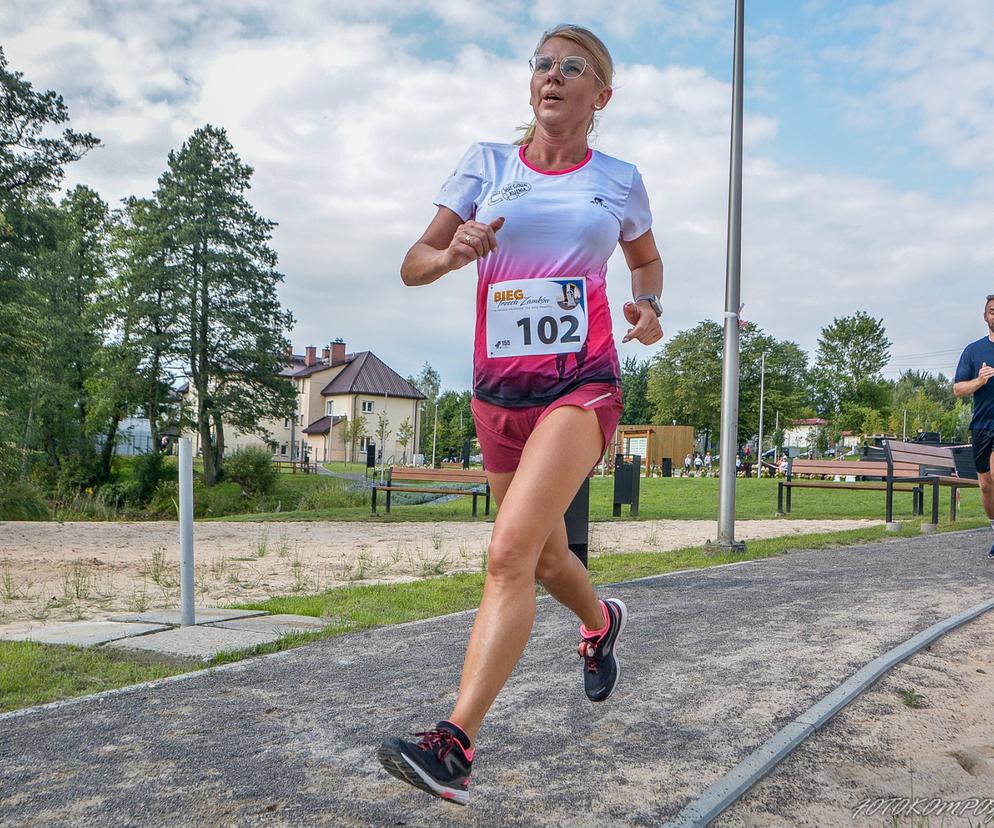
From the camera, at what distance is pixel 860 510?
→ 17609 millimetres

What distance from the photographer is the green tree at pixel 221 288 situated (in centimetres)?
3888

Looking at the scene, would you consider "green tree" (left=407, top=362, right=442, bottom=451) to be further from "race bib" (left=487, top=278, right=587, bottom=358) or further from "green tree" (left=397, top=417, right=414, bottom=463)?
"race bib" (left=487, top=278, right=587, bottom=358)

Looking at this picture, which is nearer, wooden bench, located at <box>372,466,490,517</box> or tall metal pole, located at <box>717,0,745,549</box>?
tall metal pole, located at <box>717,0,745,549</box>

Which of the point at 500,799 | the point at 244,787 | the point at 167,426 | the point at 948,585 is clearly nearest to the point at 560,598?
the point at 500,799

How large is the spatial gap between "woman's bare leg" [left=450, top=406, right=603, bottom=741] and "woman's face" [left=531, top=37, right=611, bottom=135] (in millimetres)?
1000

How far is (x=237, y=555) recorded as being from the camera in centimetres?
1088

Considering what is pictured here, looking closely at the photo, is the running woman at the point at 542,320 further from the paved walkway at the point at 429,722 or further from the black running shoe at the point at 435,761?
the paved walkway at the point at 429,722

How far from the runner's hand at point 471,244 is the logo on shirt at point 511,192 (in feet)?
0.86

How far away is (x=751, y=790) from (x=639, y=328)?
1.49 m

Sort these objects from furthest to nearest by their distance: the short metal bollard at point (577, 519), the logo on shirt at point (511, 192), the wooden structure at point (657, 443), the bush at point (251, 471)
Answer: the wooden structure at point (657, 443) < the bush at point (251, 471) < the short metal bollard at point (577, 519) < the logo on shirt at point (511, 192)

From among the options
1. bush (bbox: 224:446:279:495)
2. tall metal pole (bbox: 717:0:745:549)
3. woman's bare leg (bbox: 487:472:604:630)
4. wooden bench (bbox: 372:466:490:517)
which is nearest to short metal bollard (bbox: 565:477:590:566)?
woman's bare leg (bbox: 487:472:604:630)

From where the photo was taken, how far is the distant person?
887 cm

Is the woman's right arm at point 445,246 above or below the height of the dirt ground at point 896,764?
above

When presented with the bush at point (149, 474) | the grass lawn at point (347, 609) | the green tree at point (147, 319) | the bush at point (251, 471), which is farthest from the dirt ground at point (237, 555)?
the green tree at point (147, 319)
